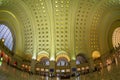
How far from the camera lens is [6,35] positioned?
33969mm

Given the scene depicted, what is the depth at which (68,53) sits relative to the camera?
1364 inches

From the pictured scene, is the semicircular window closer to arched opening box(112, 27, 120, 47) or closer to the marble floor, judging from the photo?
the marble floor

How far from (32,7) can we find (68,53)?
39.5 ft

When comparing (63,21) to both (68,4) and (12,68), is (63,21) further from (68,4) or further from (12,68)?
(12,68)

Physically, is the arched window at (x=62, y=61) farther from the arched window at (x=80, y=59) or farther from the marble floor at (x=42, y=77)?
the marble floor at (x=42, y=77)

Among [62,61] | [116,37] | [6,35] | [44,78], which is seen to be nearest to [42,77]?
[44,78]

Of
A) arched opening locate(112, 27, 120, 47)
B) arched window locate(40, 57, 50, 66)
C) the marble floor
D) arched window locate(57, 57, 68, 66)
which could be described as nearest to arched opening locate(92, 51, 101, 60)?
arched opening locate(112, 27, 120, 47)

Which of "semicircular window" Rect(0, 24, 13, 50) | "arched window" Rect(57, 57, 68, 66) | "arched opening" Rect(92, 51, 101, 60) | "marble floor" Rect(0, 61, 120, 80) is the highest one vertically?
"semicircular window" Rect(0, 24, 13, 50)

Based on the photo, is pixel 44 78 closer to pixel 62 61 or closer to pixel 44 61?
pixel 44 61

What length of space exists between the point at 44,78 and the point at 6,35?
1249 centimetres

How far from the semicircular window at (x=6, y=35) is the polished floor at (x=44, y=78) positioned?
9.43 m

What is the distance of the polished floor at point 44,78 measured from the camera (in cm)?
2210

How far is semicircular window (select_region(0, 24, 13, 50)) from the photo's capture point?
1295 inches

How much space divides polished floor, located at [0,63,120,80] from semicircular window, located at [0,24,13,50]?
9.43 metres
